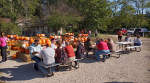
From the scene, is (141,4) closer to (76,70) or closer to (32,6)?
(32,6)

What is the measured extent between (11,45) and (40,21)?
1882 cm

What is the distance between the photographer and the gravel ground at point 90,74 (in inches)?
235

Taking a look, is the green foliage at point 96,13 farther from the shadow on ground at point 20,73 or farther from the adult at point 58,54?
the adult at point 58,54

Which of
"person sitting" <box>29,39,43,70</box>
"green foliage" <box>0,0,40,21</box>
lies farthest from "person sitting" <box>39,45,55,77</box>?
"green foliage" <box>0,0,40,21</box>

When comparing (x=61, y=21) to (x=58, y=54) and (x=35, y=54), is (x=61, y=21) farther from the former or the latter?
(x=58, y=54)

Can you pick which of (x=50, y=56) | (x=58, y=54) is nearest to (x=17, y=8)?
(x=58, y=54)

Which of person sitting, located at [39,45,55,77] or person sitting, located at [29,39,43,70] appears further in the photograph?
person sitting, located at [29,39,43,70]

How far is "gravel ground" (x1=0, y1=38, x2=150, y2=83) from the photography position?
5.96 metres

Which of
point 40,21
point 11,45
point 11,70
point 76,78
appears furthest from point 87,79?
point 40,21

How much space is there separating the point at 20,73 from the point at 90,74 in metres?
3.09

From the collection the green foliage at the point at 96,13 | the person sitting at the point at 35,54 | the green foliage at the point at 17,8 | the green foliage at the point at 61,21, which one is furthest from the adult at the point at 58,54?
the green foliage at the point at 17,8

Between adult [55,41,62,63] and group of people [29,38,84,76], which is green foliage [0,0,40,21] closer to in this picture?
group of people [29,38,84,76]

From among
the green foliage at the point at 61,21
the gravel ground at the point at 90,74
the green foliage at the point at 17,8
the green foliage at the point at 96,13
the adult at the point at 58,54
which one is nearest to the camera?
the gravel ground at the point at 90,74

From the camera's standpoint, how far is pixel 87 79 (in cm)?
602
